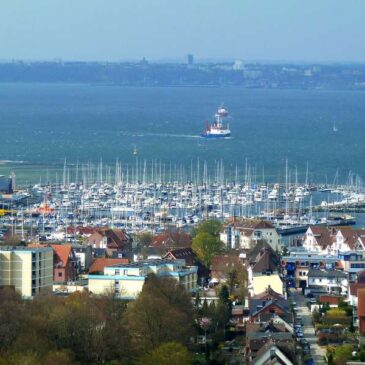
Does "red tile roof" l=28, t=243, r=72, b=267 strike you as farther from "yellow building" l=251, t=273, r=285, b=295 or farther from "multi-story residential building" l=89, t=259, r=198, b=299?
"yellow building" l=251, t=273, r=285, b=295

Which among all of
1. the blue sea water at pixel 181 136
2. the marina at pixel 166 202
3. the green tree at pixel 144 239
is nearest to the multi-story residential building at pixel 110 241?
the green tree at pixel 144 239

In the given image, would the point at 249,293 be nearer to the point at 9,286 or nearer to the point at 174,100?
the point at 9,286

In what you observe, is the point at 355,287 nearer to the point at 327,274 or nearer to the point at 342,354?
the point at 327,274

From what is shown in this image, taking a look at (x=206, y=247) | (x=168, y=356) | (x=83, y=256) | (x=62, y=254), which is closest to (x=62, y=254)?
(x=62, y=254)

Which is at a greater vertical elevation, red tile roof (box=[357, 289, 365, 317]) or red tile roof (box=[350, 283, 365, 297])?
red tile roof (box=[357, 289, 365, 317])

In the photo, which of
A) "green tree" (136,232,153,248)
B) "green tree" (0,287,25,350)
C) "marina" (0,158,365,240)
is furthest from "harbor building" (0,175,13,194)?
"green tree" (0,287,25,350)

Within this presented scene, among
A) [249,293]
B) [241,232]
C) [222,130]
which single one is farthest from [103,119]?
[249,293]
